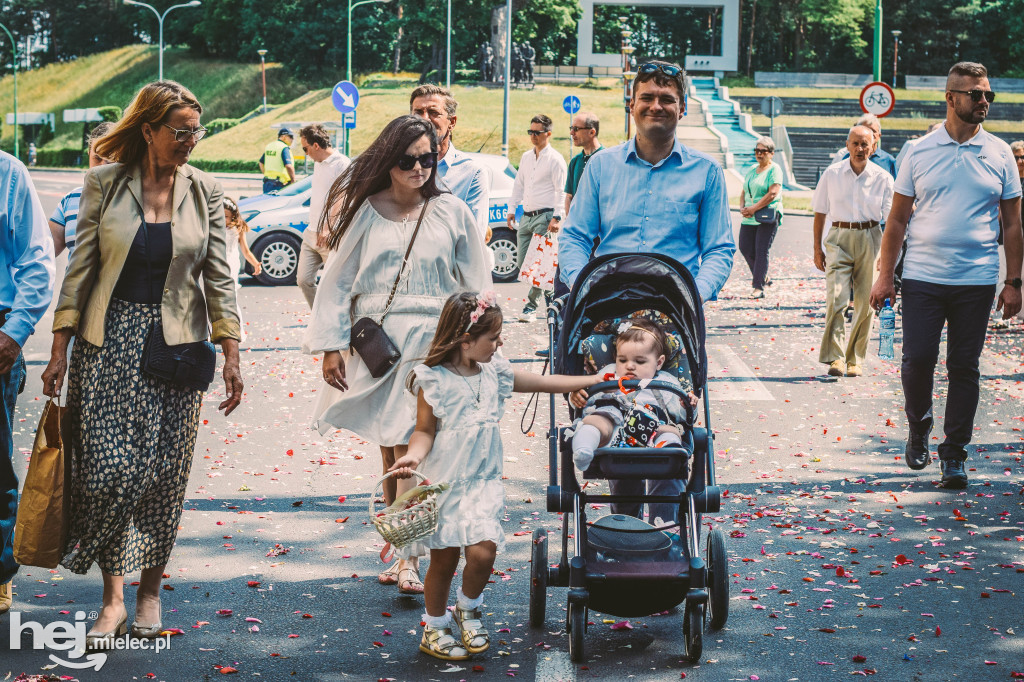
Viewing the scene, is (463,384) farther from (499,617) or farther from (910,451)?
(910,451)

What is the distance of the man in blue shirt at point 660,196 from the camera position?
17.5 ft

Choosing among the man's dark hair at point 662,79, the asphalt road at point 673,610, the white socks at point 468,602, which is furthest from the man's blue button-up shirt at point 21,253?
the man's dark hair at point 662,79

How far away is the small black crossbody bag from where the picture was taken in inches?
186

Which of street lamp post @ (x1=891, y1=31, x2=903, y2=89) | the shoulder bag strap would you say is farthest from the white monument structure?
the shoulder bag strap

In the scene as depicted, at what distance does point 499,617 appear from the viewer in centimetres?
512

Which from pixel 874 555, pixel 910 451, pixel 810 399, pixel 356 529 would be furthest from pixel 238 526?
pixel 810 399

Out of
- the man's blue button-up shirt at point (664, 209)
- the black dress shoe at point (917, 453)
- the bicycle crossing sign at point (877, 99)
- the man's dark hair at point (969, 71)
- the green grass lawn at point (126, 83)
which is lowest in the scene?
the black dress shoe at point (917, 453)

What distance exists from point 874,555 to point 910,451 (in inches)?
69.5

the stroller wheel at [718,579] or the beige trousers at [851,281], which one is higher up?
the beige trousers at [851,281]

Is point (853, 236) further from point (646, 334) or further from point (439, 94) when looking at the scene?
point (646, 334)

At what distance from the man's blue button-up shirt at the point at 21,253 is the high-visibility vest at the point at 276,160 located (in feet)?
51.5

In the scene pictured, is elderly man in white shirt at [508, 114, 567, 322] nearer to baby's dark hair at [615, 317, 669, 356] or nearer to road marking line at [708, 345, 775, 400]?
road marking line at [708, 345, 775, 400]

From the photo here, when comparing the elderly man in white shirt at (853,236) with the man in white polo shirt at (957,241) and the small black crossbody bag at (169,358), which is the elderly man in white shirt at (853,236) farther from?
the small black crossbody bag at (169,358)

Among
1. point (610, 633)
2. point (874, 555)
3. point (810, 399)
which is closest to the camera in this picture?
point (610, 633)
